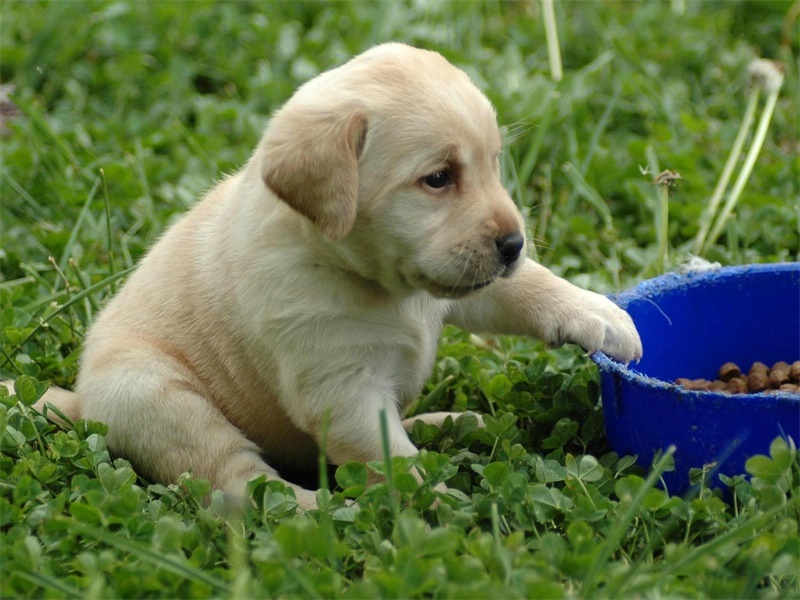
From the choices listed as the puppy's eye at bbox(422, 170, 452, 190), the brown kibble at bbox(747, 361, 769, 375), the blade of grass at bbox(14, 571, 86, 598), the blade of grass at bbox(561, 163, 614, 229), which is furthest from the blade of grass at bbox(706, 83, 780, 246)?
the blade of grass at bbox(14, 571, 86, 598)

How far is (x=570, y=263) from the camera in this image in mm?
4680

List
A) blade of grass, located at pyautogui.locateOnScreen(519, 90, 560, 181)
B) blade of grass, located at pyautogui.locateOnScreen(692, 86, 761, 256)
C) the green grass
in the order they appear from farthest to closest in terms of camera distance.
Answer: blade of grass, located at pyautogui.locateOnScreen(519, 90, 560, 181) < blade of grass, located at pyautogui.locateOnScreen(692, 86, 761, 256) < the green grass

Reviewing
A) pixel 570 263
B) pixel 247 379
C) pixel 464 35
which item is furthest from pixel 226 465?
pixel 464 35

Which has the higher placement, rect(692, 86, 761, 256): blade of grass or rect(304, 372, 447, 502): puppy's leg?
rect(304, 372, 447, 502): puppy's leg

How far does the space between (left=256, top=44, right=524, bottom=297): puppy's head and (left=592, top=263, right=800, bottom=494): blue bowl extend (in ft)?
1.80

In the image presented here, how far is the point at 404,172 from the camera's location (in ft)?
9.79

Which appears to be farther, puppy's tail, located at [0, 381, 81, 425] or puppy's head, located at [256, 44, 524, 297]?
puppy's tail, located at [0, 381, 81, 425]

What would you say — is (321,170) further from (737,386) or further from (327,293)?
(737,386)

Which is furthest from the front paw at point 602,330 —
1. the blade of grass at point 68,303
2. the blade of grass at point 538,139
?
the blade of grass at point 538,139

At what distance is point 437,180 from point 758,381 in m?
1.32

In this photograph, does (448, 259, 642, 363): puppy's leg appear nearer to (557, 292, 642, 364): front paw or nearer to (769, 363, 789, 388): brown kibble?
(557, 292, 642, 364): front paw

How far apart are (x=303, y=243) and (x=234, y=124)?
292 centimetres

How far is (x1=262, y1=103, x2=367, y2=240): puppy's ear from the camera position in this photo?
2.89m

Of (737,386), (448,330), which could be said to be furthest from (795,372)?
(448,330)
